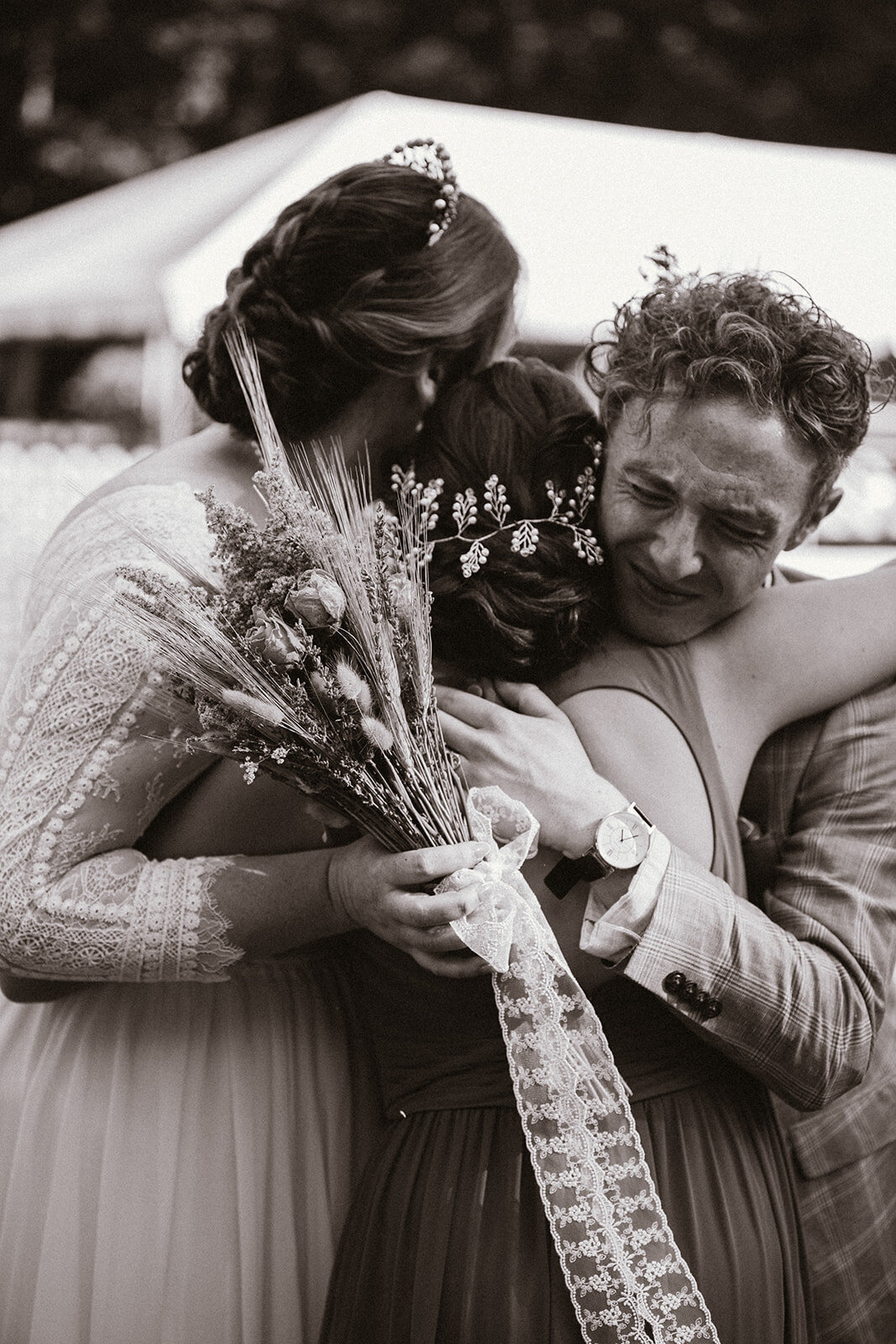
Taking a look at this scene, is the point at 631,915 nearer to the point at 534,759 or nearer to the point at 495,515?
the point at 534,759

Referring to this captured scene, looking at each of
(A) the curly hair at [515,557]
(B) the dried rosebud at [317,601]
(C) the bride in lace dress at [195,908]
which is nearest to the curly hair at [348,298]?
(C) the bride in lace dress at [195,908]

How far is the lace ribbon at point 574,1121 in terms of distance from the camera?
66.6 inches

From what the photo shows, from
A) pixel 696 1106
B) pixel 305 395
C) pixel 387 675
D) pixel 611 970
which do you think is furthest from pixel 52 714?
pixel 696 1106

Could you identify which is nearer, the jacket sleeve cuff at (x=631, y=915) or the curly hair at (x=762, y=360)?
the jacket sleeve cuff at (x=631, y=915)

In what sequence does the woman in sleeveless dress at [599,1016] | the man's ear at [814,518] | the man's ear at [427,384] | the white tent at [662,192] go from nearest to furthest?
1. the woman in sleeveless dress at [599,1016]
2. the man's ear at [814,518]
3. the man's ear at [427,384]
4. the white tent at [662,192]

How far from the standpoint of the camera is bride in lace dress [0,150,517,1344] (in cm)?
192

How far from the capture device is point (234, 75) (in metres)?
9.02

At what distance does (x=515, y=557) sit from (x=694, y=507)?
0.30m

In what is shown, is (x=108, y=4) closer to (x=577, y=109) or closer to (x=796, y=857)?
(x=577, y=109)

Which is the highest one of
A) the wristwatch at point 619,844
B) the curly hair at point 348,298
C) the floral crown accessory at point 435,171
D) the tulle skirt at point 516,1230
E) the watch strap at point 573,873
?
the floral crown accessory at point 435,171

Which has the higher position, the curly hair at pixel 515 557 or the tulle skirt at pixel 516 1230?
the curly hair at pixel 515 557

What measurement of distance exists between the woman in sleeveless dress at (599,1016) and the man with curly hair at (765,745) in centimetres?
7

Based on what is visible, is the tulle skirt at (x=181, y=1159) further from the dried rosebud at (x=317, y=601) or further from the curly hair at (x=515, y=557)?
the dried rosebud at (x=317, y=601)

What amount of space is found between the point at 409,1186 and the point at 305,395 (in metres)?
1.45
